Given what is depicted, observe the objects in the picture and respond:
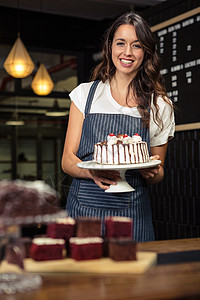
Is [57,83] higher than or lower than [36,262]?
higher

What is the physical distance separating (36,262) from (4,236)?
165mm

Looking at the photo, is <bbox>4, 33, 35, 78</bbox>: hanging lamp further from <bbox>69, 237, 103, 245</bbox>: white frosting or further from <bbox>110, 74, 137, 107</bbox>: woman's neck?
<bbox>69, 237, 103, 245</bbox>: white frosting

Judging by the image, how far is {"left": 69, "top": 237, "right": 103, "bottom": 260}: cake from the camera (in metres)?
1.25

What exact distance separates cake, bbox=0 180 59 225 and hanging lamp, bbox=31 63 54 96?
3292 mm

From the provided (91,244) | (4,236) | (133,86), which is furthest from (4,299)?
(133,86)

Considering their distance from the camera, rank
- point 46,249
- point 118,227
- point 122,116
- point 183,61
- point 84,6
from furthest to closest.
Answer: point 84,6 < point 183,61 < point 122,116 < point 118,227 < point 46,249

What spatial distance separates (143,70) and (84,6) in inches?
98.2

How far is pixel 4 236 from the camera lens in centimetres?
111

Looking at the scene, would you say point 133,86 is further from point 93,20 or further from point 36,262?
point 93,20

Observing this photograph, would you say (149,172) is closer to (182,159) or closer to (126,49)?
(126,49)

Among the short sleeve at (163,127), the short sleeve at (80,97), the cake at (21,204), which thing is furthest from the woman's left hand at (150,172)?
the cake at (21,204)

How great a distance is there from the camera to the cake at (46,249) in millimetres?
1235

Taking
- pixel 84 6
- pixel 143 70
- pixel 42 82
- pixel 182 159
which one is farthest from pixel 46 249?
pixel 84 6

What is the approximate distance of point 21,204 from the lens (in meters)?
1.06
